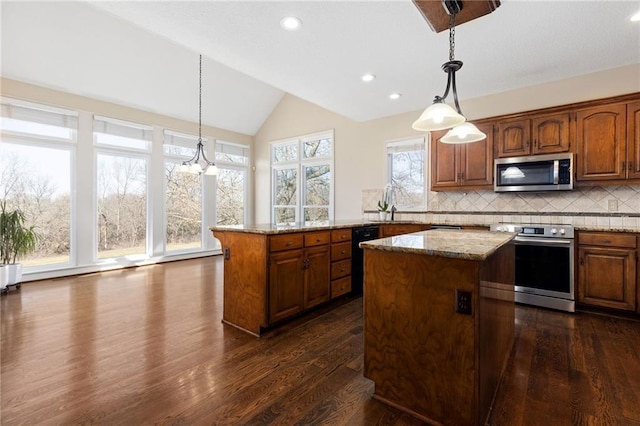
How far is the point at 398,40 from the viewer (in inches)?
111

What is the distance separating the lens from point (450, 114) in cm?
189

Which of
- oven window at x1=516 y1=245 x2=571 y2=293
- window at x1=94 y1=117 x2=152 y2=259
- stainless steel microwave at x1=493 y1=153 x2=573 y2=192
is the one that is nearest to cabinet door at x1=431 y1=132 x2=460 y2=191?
stainless steel microwave at x1=493 y1=153 x2=573 y2=192

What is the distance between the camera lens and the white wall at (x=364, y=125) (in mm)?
3566

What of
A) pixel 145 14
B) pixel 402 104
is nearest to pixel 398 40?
pixel 402 104

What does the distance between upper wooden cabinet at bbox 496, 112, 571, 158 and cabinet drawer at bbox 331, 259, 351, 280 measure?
8.00ft

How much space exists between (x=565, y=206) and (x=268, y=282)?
3767 mm

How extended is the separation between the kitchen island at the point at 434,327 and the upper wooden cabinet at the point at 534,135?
262 centimetres

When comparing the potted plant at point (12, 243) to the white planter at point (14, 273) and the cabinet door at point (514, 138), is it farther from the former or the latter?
the cabinet door at point (514, 138)

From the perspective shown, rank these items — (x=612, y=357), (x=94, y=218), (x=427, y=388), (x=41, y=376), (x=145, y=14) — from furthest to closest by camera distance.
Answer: (x=94, y=218)
(x=145, y=14)
(x=612, y=357)
(x=41, y=376)
(x=427, y=388)

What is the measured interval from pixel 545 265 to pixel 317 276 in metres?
2.53

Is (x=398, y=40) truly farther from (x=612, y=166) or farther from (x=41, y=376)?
(x=41, y=376)

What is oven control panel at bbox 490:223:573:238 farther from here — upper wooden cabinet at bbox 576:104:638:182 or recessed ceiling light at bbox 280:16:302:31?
recessed ceiling light at bbox 280:16:302:31

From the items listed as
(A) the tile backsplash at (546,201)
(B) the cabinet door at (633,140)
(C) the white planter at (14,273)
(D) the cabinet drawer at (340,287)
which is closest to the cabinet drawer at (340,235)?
(D) the cabinet drawer at (340,287)

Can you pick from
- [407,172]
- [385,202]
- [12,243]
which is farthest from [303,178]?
[12,243]
